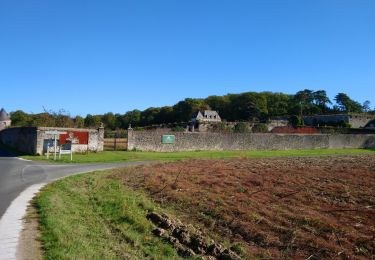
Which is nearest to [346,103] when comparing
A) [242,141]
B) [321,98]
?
[321,98]

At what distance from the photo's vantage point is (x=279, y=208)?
11.8 m

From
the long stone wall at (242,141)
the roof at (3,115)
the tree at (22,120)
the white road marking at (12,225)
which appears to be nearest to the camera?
the white road marking at (12,225)

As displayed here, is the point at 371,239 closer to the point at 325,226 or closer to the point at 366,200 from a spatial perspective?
the point at 325,226

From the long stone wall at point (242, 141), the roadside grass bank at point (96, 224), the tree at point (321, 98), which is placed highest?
the tree at point (321, 98)

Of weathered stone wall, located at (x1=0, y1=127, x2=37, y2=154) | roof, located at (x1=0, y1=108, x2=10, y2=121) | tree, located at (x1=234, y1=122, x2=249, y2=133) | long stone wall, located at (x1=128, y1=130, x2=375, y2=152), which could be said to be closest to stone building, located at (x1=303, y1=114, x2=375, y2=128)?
long stone wall, located at (x1=128, y1=130, x2=375, y2=152)

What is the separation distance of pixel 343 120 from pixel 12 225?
84.9 meters

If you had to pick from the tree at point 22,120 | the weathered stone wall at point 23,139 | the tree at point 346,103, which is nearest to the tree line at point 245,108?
the tree at point 346,103

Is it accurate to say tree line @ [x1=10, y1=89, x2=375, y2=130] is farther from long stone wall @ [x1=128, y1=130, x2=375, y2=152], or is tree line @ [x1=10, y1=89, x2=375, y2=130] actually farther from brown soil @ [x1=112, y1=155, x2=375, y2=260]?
brown soil @ [x1=112, y1=155, x2=375, y2=260]

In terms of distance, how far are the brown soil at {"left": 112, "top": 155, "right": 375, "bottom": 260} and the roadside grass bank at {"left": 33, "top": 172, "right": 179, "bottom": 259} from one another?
1440mm

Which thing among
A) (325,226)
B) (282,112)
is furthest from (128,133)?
(282,112)

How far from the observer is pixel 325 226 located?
9.80 m

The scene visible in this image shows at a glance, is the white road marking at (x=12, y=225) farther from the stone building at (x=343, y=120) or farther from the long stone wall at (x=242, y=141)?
the stone building at (x=343, y=120)

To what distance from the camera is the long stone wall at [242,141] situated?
39.0 metres

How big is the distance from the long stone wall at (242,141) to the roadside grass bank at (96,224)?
923 inches
